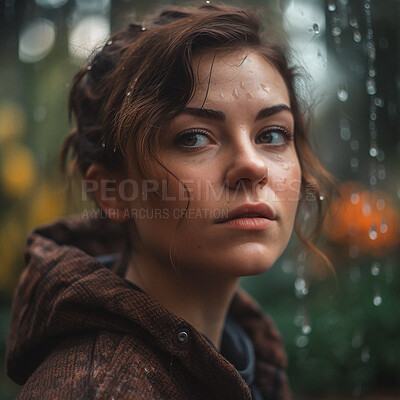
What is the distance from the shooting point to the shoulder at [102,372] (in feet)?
2.74

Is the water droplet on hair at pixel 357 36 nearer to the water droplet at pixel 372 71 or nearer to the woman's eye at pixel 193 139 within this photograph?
the water droplet at pixel 372 71

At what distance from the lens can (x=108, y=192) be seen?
1.19 meters

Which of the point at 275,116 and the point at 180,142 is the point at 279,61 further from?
the point at 180,142

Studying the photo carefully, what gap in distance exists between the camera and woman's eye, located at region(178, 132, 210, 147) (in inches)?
40.3

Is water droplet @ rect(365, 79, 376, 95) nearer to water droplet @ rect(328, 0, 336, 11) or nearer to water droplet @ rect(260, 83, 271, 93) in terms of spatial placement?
water droplet @ rect(328, 0, 336, 11)

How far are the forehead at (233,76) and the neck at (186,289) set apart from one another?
442mm

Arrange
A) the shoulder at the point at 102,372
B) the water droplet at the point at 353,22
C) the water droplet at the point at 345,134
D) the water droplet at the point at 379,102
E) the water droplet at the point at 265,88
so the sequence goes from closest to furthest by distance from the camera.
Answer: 1. the shoulder at the point at 102,372
2. the water droplet at the point at 265,88
3. the water droplet at the point at 353,22
4. the water droplet at the point at 379,102
5. the water droplet at the point at 345,134

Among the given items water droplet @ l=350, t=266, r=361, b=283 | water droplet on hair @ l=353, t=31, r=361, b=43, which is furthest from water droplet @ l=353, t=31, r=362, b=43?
water droplet @ l=350, t=266, r=361, b=283

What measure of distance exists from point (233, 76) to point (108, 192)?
0.45m

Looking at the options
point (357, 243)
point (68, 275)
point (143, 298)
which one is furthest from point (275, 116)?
point (357, 243)

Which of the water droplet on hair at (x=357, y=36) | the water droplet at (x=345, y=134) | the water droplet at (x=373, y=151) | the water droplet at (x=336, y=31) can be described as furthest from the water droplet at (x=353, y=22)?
the water droplet at (x=345, y=134)

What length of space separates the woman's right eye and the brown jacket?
0.36 m

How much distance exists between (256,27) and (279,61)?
11 centimetres

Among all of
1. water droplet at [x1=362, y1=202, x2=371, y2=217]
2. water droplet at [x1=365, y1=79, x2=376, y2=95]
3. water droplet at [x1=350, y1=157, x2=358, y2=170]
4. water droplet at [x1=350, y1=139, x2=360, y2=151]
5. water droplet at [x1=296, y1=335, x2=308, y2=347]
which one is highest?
water droplet at [x1=365, y1=79, x2=376, y2=95]
